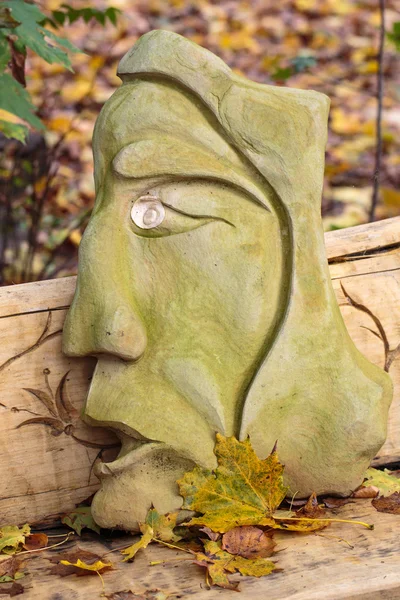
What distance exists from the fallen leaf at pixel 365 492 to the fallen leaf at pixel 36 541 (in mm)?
742

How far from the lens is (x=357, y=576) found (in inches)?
61.0

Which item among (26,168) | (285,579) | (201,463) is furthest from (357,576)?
(26,168)

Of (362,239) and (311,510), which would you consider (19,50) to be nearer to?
(362,239)

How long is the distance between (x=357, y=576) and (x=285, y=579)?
0.14 meters

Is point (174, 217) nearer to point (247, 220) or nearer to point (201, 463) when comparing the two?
point (247, 220)

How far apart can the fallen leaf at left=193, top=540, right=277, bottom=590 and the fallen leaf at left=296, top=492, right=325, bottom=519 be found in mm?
214

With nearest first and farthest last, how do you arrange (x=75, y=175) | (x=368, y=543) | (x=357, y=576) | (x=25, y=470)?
(x=357, y=576)
(x=368, y=543)
(x=25, y=470)
(x=75, y=175)

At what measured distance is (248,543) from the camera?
1675 mm

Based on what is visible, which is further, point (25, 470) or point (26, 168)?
point (26, 168)

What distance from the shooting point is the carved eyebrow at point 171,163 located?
1725 millimetres

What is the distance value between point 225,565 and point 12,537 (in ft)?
1.66

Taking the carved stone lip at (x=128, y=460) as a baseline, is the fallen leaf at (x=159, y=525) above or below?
below

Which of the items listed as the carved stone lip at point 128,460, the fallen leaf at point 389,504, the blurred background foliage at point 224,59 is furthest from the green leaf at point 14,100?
the fallen leaf at point 389,504

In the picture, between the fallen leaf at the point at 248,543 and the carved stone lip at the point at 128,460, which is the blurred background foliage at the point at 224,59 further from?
the fallen leaf at the point at 248,543
